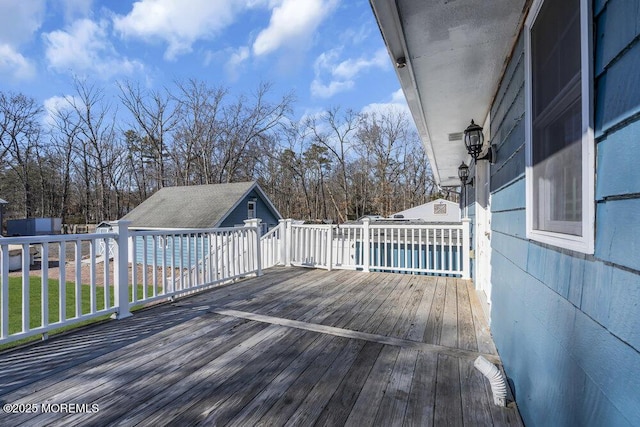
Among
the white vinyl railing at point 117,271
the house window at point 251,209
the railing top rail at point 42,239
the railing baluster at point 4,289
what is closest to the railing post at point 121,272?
the white vinyl railing at point 117,271

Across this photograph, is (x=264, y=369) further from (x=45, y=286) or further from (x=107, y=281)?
(x=45, y=286)

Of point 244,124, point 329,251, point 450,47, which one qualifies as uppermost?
point 244,124

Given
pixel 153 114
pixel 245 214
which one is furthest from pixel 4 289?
pixel 153 114

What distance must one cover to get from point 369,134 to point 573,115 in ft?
70.9

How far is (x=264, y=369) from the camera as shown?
216 centimetres

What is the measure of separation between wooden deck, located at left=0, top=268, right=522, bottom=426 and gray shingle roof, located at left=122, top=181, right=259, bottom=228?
32.8 ft

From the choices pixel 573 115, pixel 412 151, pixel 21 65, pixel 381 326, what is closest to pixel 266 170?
pixel 412 151

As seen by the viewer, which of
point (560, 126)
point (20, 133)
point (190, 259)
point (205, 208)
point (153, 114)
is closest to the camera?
point (560, 126)

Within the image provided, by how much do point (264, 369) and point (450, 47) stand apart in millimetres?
2605

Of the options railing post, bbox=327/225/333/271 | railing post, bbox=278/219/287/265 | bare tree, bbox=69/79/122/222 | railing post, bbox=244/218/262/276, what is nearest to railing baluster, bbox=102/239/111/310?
railing post, bbox=244/218/262/276

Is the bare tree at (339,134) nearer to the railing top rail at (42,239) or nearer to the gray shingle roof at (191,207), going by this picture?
the gray shingle roof at (191,207)

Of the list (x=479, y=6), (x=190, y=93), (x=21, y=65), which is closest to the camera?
(x=479, y=6)

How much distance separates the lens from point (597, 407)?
2.98 feet

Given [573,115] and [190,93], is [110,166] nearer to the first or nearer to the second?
[190,93]
